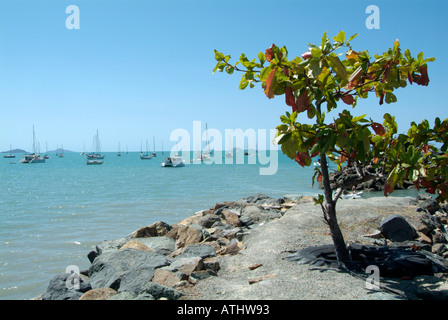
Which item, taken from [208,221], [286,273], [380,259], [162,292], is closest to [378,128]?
[380,259]

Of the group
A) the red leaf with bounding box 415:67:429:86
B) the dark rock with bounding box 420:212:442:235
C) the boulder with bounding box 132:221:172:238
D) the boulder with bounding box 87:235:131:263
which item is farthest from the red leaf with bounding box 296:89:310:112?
the boulder with bounding box 132:221:172:238

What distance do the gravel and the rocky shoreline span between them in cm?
2

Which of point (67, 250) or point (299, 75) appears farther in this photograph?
point (67, 250)

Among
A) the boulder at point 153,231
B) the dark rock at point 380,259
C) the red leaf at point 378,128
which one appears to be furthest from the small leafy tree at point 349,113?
the boulder at point 153,231

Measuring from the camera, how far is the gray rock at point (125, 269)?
256 inches

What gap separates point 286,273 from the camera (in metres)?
5.54

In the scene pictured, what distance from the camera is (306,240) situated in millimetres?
7500

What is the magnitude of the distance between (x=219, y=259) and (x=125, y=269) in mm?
1933

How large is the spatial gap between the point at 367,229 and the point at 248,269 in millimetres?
4029

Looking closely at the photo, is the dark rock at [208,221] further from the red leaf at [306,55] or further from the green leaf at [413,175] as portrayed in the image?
the green leaf at [413,175]

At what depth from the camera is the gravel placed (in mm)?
4676

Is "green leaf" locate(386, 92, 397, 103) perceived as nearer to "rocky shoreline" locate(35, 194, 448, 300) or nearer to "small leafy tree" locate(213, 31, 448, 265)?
"small leafy tree" locate(213, 31, 448, 265)
